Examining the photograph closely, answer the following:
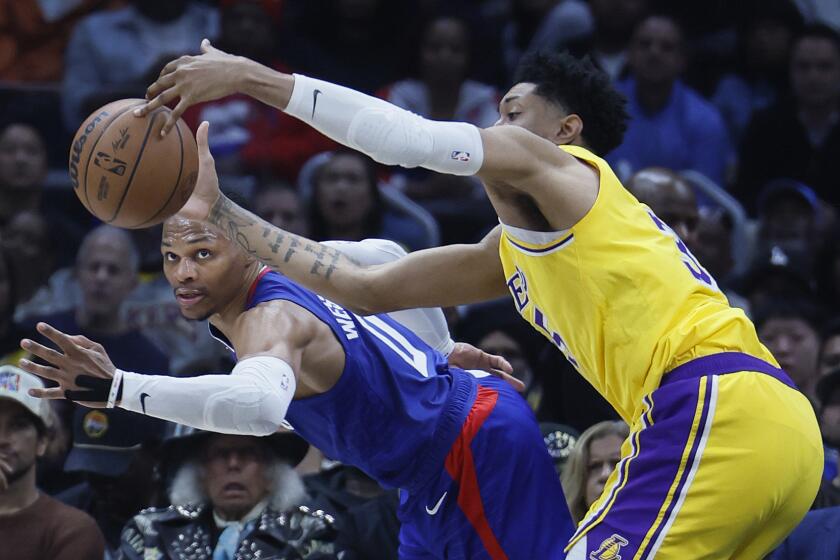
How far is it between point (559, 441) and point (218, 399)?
7.82 feet

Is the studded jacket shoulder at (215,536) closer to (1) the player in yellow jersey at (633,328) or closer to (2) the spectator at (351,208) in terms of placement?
(1) the player in yellow jersey at (633,328)

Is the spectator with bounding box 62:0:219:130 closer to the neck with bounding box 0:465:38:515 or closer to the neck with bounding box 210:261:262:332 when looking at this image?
the neck with bounding box 0:465:38:515

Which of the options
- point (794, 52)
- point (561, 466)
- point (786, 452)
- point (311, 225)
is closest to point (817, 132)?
point (794, 52)

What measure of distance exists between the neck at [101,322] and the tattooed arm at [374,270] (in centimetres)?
276

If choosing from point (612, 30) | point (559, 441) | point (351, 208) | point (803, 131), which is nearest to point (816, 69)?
point (803, 131)

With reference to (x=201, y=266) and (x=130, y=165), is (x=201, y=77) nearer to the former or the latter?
(x=130, y=165)

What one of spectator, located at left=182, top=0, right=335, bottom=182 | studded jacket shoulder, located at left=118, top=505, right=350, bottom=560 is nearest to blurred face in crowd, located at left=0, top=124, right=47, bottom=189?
spectator, located at left=182, top=0, right=335, bottom=182

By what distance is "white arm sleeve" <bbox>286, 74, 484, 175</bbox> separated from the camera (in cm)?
427

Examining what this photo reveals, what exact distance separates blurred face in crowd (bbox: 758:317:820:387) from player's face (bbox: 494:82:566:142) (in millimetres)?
2662

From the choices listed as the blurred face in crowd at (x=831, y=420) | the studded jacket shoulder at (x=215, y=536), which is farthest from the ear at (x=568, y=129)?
the blurred face in crowd at (x=831, y=420)

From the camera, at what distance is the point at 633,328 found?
14.5 ft

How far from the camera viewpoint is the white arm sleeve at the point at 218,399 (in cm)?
446

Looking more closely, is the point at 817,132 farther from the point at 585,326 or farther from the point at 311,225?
the point at 585,326

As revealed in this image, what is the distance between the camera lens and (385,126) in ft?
14.0
